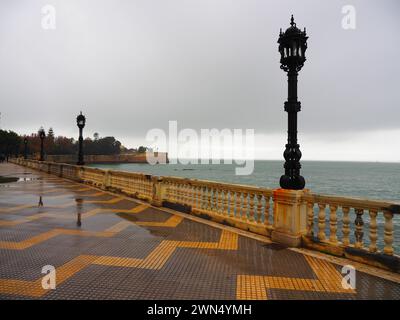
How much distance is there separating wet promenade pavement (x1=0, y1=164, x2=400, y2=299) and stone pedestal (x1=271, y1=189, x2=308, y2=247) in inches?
12.3

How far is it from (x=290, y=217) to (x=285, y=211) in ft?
0.59

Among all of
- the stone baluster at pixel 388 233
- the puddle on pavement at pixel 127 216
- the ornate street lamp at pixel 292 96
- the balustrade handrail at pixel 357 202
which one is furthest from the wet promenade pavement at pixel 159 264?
the ornate street lamp at pixel 292 96

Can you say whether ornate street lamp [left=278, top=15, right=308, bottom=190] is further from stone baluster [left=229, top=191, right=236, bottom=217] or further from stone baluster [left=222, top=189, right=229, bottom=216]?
stone baluster [left=222, top=189, right=229, bottom=216]

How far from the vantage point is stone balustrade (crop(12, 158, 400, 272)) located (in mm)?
5119

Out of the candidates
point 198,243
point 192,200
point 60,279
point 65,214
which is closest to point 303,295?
point 198,243

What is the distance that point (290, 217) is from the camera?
6293 millimetres

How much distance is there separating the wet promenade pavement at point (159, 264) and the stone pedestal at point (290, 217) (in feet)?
1.02

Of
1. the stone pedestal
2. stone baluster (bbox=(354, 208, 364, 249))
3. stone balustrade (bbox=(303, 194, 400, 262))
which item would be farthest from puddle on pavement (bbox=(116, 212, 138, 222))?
stone baluster (bbox=(354, 208, 364, 249))

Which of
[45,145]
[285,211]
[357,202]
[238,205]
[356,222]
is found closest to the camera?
[357,202]

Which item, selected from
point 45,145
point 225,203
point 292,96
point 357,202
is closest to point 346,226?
point 357,202

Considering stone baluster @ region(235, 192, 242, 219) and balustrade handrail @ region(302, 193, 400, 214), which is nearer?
balustrade handrail @ region(302, 193, 400, 214)

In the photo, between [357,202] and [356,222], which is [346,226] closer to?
[356,222]

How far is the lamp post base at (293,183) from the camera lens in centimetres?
639

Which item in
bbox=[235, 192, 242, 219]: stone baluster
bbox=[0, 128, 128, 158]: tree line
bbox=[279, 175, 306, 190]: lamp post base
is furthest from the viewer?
bbox=[0, 128, 128, 158]: tree line
